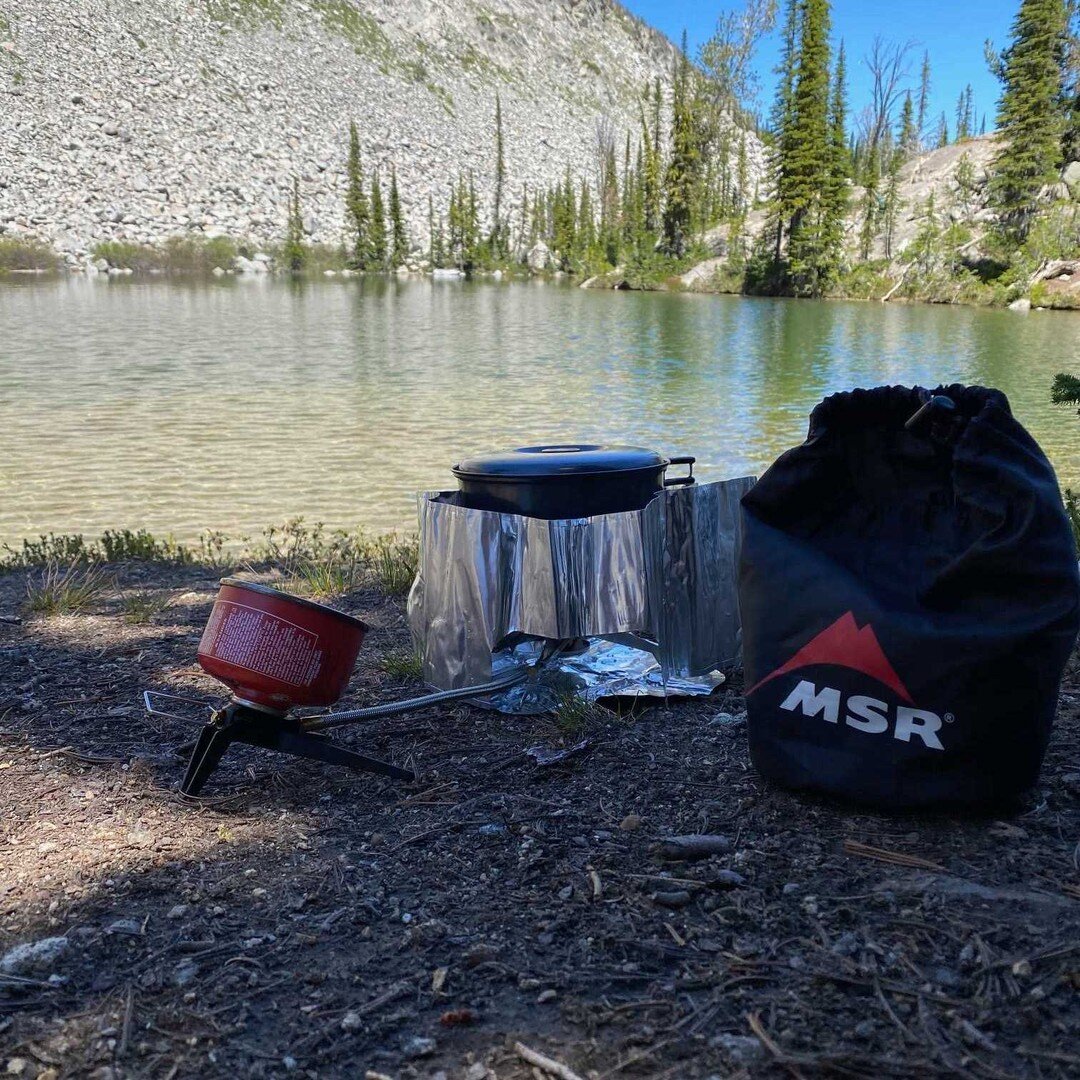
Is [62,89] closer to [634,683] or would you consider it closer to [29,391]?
[29,391]

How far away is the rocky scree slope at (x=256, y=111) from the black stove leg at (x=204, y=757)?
86154mm

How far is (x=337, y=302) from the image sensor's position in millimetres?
42656

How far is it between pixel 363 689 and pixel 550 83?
529 feet

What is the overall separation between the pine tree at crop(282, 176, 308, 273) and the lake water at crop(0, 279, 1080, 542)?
58031mm

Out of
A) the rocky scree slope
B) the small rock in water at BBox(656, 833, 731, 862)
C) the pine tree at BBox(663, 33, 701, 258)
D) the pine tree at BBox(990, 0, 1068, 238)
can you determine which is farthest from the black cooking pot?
the rocky scree slope

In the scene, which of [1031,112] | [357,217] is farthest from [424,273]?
[1031,112]

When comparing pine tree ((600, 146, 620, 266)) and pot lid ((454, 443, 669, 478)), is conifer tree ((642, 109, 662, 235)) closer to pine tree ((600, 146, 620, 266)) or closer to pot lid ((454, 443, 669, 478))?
pine tree ((600, 146, 620, 266))

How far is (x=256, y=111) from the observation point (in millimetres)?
108875

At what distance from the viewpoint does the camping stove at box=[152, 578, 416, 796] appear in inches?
110

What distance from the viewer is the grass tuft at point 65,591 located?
4.90 m

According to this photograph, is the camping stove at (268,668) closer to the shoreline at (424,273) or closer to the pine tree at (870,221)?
the shoreline at (424,273)

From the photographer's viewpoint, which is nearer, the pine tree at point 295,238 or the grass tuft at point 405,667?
the grass tuft at point 405,667

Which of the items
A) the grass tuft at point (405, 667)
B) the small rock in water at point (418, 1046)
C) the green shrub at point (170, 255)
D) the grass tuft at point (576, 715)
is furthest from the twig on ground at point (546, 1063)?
the green shrub at point (170, 255)

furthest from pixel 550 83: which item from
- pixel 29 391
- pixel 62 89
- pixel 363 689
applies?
pixel 363 689
